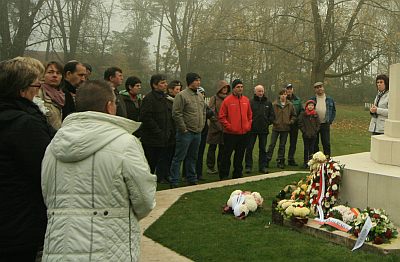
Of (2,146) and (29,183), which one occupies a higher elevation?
(2,146)


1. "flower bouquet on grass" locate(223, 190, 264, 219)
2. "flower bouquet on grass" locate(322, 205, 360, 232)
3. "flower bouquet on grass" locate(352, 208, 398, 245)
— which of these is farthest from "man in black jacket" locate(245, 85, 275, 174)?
"flower bouquet on grass" locate(352, 208, 398, 245)

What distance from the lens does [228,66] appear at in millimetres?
33188

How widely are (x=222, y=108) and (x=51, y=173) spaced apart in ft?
20.1

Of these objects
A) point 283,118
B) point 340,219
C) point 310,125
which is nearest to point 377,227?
point 340,219

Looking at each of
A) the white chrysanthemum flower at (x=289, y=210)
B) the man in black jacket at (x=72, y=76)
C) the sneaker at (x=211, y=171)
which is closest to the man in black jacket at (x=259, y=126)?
Answer: the sneaker at (x=211, y=171)

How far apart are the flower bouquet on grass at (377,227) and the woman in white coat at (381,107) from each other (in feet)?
9.80

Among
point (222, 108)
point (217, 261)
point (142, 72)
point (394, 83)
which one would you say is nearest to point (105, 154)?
point (217, 261)

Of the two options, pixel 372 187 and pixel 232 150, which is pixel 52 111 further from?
pixel 232 150

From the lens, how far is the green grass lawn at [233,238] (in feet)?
14.5

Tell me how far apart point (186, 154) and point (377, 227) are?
153 inches

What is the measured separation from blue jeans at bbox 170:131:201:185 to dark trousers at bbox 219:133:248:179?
0.75 m

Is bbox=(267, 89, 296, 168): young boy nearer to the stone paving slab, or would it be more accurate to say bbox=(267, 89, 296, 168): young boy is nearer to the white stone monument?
the stone paving slab

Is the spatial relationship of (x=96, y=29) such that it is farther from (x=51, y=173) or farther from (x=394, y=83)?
(x=51, y=173)

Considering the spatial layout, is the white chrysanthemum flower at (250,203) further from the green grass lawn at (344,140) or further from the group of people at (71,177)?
the group of people at (71,177)
